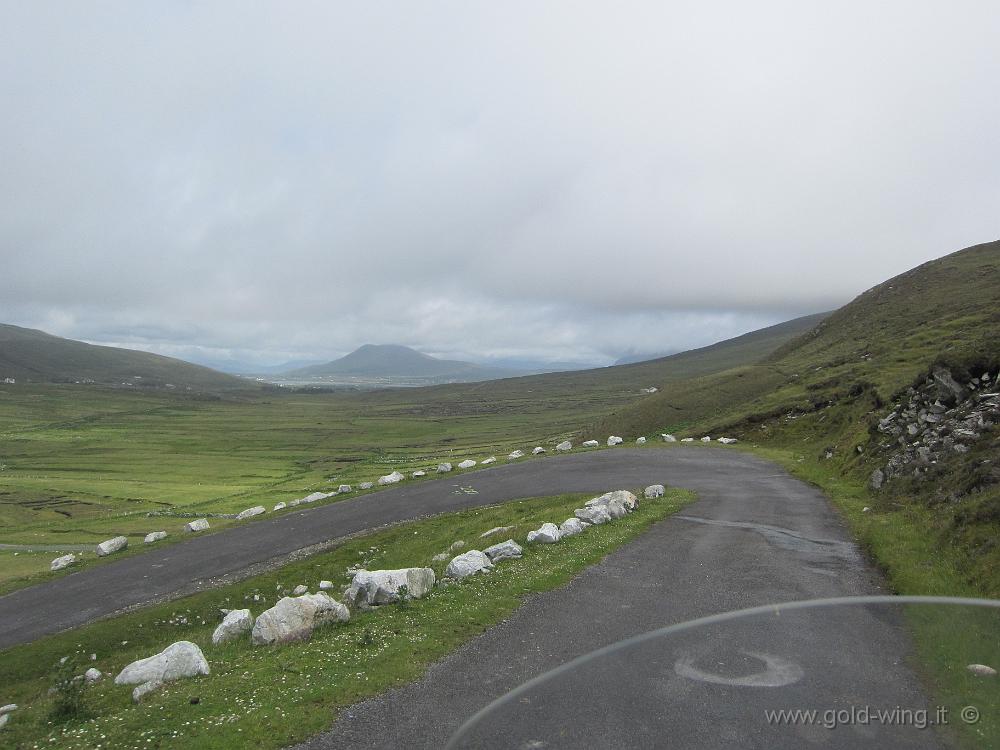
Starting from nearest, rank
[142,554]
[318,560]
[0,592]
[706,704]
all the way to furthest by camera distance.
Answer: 1. [706,704]
2. [318,560]
3. [0,592]
4. [142,554]

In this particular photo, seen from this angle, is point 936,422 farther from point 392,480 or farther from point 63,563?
point 63,563

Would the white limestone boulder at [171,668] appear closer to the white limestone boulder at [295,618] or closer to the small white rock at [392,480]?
the white limestone boulder at [295,618]

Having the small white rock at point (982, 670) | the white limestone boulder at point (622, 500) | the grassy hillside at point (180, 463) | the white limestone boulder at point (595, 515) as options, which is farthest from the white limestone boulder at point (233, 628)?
the grassy hillside at point (180, 463)

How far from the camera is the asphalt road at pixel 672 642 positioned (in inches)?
209

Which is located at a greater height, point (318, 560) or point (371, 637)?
point (371, 637)

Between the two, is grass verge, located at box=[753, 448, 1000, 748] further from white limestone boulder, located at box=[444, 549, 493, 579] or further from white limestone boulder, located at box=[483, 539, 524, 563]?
white limestone boulder, located at box=[444, 549, 493, 579]

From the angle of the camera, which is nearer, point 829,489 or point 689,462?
point 829,489

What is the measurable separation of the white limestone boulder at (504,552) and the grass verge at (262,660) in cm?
39

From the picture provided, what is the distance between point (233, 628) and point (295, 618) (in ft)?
10.8

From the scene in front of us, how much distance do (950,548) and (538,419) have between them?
17601 centimetres

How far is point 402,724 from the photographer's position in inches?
310

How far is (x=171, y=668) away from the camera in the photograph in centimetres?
1130

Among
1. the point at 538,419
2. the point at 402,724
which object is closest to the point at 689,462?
the point at 402,724

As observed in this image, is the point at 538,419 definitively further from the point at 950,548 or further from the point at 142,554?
the point at 950,548
